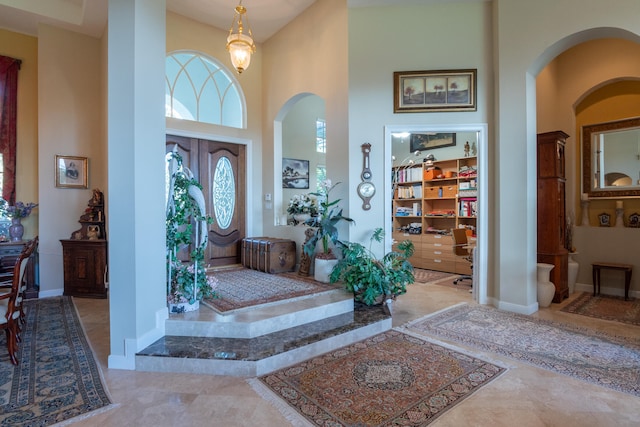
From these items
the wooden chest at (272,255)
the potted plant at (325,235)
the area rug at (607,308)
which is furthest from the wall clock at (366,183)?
the area rug at (607,308)

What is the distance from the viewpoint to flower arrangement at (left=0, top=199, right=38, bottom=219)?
4.85m

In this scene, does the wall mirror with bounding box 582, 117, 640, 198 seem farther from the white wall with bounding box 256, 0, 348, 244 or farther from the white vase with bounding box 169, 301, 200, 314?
the white vase with bounding box 169, 301, 200, 314

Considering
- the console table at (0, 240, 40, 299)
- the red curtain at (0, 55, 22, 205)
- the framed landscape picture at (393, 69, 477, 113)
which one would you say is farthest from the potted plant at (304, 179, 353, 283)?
the red curtain at (0, 55, 22, 205)

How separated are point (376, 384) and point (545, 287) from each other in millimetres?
3081

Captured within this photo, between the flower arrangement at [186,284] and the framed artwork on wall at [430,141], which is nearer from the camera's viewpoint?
the flower arrangement at [186,284]

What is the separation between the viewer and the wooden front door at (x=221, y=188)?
567 cm

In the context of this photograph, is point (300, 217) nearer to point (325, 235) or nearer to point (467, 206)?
point (325, 235)

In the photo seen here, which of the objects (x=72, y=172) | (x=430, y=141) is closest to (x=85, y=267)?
(x=72, y=172)

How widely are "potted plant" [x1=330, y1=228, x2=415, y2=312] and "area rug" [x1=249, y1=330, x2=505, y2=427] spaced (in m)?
0.87

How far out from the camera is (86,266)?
A: 4844 mm

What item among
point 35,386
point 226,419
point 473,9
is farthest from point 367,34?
point 35,386

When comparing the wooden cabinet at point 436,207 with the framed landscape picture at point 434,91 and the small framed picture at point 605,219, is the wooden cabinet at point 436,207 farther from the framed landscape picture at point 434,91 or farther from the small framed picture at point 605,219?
the framed landscape picture at point 434,91

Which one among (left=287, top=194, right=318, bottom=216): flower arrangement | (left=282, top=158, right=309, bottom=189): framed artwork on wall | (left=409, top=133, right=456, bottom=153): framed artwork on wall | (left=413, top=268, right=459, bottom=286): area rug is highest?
(left=409, top=133, right=456, bottom=153): framed artwork on wall

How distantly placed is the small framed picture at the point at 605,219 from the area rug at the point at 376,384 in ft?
12.7
